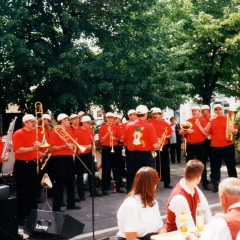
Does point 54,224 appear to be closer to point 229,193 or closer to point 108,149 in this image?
point 229,193

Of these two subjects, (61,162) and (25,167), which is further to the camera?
(61,162)

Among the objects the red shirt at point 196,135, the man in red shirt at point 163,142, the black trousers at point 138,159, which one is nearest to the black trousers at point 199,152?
the red shirt at point 196,135

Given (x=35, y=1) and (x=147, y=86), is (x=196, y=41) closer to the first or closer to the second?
(x=147, y=86)

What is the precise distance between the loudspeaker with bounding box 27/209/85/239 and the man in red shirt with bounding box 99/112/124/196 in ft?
13.0

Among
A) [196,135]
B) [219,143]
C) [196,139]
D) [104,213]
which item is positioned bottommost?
[104,213]

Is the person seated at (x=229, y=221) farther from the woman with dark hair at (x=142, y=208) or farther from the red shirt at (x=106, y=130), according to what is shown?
the red shirt at (x=106, y=130)

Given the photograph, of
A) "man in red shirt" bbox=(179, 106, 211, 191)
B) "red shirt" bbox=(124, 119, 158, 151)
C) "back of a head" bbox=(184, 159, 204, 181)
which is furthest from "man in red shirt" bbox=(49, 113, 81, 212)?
"back of a head" bbox=(184, 159, 204, 181)

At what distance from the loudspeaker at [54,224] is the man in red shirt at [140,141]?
9.89 feet

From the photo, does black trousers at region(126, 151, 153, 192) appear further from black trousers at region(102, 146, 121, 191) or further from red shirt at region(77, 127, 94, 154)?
black trousers at region(102, 146, 121, 191)

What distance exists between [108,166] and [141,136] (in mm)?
1866

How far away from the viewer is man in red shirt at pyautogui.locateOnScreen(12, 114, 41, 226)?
27.7 feet

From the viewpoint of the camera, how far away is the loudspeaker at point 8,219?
6561 millimetres

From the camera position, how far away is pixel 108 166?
38.3ft

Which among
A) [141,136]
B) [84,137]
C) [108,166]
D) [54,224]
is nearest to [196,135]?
[141,136]
